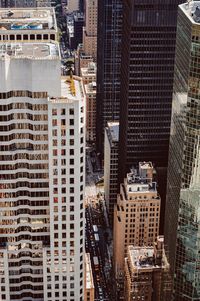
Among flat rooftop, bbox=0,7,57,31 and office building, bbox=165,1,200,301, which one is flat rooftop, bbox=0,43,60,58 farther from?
office building, bbox=165,1,200,301

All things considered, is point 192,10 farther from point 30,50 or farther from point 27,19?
point 30,50

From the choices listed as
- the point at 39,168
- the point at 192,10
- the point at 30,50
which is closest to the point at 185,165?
the point at 192,10

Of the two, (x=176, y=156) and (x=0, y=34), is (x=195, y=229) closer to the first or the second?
(x=176, y=156)

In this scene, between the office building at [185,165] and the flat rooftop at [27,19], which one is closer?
the flat rooftop at [27,19]

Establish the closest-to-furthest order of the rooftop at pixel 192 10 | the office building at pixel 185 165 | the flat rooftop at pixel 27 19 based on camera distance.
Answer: the flat rooftop at pixel 27 19, the rooftop at pixel 192 10, the office building at pixel 185 165

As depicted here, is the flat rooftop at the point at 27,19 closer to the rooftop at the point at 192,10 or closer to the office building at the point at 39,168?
the office building at the point at 39,168

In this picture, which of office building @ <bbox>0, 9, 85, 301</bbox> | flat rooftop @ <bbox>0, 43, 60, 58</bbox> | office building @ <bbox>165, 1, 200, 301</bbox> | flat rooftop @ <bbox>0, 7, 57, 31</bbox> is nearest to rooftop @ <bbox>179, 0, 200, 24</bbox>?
office building @ <bbox>165, 1, 200, 301</bbox>

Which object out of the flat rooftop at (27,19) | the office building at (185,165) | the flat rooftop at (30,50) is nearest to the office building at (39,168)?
the flat rooftop at (30,50)

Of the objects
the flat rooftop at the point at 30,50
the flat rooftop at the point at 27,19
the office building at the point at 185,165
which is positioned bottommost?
the office building at the point at 185,165

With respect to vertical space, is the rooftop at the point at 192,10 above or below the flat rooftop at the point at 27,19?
above
